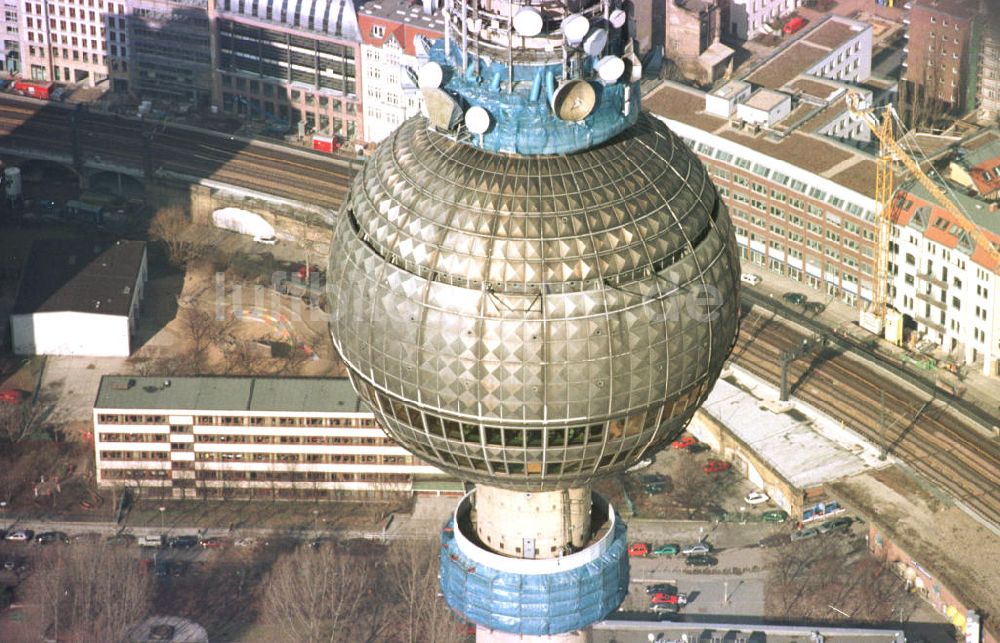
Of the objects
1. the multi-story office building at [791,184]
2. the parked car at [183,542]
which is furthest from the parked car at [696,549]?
the multi-story office building at [791,184]

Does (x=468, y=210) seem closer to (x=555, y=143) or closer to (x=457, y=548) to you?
(x=555, y=143)

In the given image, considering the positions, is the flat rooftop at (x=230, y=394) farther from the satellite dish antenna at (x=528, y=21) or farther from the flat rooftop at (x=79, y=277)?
the satellite dish antenna at (x=528, y=21)

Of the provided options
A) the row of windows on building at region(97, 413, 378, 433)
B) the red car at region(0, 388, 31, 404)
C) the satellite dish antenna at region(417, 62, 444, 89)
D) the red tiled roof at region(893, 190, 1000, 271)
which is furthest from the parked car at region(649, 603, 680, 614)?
the satellite dish antenna at region(417, 62, 444, 89)

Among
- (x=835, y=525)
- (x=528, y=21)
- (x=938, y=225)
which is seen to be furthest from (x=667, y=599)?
(x=528, y=21)

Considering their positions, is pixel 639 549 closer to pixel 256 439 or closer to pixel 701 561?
pixel 701 561

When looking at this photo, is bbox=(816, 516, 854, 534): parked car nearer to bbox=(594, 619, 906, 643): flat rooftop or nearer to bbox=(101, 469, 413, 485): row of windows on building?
bbox=(594, 619, 906, 643): flat rooftop
